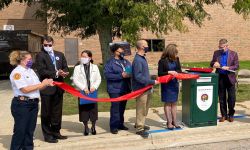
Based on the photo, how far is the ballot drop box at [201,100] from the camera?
8141mm

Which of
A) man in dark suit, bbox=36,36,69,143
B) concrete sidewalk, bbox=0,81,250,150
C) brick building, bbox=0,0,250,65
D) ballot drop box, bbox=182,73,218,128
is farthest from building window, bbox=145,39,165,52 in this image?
man in dark suit, bbox=36,36,69,143

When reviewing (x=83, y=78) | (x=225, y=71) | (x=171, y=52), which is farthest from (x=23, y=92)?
(x=225, y=71)

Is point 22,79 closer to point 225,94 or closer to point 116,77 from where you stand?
point 116,77

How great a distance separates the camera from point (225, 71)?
8648mm

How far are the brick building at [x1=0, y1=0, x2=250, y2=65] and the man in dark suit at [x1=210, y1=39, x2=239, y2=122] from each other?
947 inches

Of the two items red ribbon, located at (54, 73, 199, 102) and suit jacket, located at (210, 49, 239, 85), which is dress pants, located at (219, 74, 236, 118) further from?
red ribbon, located at (54, 73, 199, 102)

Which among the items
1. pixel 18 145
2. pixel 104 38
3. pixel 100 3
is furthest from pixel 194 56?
pixel 18 145

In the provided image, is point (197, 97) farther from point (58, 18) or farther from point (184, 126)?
point (58, 18)

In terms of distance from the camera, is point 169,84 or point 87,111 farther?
point 169,84

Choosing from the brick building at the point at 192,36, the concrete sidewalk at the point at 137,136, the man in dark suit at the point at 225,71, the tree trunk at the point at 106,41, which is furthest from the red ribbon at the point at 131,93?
the brick building at the point at 192,36

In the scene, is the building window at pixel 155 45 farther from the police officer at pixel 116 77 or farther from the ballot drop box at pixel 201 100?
the police officer at pixel 116 77

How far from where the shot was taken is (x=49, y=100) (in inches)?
287

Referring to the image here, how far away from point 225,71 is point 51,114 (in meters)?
3.82

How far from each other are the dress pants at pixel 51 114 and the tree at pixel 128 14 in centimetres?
596
